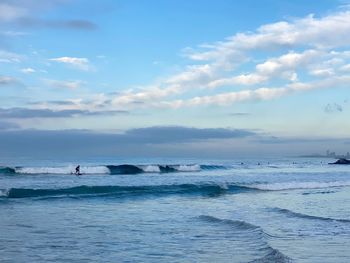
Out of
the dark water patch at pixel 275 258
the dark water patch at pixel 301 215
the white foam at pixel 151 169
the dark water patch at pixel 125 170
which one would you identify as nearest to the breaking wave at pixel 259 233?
the dark water patch at pixel 275 258

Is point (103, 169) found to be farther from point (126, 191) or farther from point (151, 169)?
point (126, 191)

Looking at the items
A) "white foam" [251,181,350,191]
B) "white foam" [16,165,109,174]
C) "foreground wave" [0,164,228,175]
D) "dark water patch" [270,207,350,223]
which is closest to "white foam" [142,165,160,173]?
"foreground wave" [0,164,228,175]

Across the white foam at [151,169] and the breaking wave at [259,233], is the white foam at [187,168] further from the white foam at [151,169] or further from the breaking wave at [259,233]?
the breaking wave at [259,233]

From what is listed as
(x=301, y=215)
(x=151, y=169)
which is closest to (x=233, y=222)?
(x=301, y=215)

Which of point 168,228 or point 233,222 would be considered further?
point 233,222

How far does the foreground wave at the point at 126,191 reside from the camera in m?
28.2

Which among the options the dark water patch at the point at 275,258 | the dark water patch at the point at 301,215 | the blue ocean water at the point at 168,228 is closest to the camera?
the dark water patch at the point at 275,258

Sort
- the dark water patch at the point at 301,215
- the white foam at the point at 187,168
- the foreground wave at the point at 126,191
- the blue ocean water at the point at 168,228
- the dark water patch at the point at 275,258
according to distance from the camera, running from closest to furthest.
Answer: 1. the dark water patch at the point at 275,258
2. the blue ocean water at the point at 168,228
3. the dark water patch at the point at 301,215
4. the foreground wave at the point at 126,191
5. the white foam at the point at 187,168

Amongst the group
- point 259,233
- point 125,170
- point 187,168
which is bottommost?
point 259,233

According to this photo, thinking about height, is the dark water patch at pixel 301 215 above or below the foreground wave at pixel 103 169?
below

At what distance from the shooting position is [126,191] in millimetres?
30266

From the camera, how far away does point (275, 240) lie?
13156 millimetres

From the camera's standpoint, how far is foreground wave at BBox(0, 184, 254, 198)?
92.5ft

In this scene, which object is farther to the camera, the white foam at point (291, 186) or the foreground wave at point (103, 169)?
the foreground wave at point (103, 169)
